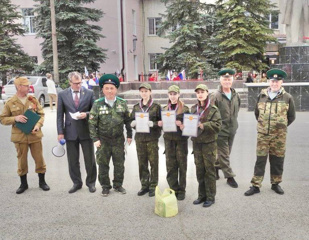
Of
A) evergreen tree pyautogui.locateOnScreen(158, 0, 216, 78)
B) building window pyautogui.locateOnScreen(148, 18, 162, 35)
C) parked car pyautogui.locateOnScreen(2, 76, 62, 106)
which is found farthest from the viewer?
building window pyautogui.locateOnScreen(148, 18, 162, 35)

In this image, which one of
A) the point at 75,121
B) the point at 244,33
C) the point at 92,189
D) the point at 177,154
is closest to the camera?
the point at 177,154

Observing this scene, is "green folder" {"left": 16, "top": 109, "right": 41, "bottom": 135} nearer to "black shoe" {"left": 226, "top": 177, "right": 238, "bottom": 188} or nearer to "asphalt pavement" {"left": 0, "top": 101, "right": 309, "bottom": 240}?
"asphalt pavement" {"left": 0, "top": 101, "right": 309, "bottom": 240}

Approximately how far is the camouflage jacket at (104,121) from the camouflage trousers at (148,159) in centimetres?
41

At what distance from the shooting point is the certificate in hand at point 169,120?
5059 mm

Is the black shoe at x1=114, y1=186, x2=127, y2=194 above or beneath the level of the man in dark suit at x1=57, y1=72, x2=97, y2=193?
beneath

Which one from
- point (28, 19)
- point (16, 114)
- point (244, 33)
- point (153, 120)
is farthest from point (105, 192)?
point (28, 19)

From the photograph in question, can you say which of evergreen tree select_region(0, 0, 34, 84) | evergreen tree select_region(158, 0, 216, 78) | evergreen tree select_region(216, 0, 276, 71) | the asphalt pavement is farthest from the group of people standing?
evergreen tree select_region(158, 0, 216, 78)

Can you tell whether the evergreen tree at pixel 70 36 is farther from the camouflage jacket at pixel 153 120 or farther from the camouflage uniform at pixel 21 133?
the camouflage jacket at pixel 153 120

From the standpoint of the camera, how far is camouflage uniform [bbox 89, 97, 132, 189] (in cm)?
549

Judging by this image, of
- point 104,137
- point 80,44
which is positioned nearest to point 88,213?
point 104,137

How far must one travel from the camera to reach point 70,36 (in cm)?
2631

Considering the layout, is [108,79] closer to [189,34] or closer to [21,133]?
[21,133]

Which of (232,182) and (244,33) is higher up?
(244,33)

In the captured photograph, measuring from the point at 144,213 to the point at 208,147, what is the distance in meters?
1.25
